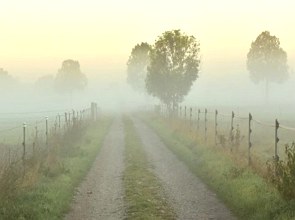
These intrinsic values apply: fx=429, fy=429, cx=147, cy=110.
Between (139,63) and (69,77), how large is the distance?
49.5 meters

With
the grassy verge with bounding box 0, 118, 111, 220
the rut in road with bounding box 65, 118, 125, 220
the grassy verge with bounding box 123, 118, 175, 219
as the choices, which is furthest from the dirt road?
the grassy verge with bounding box 0, 118, 111, 220

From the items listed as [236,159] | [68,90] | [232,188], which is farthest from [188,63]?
[68,90]

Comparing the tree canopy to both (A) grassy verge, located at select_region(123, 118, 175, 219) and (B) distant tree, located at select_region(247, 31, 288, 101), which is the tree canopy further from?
(A) grassy verge, located at select_region(123, 118, 175, 219)

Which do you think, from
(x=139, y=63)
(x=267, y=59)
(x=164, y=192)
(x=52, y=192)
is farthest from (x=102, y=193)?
(x=267, y=59)

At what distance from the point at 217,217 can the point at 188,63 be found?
44643mm

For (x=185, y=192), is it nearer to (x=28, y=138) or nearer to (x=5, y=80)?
(x=28, y=138)

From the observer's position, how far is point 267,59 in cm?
9612

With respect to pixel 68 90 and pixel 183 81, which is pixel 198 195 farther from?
pixel 68 90

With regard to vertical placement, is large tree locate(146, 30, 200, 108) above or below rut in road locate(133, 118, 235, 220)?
above

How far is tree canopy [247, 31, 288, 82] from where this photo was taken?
3730 inches

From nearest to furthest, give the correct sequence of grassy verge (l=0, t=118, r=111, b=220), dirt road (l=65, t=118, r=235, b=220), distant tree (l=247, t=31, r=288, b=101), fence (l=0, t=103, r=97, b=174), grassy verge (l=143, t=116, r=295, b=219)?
1. grassy verge (l=143, t=116, r=295, b=219)
2. grassy verge (l=0, t=118, r=111, b=220)
3. dirt road (l=65, t=118, r=235, b=220)
4. fence (l=0, t=103, r=97, b=174)
5. distant tree (l=247, t=31, r=288, b=101)

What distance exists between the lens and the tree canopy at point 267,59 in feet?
311

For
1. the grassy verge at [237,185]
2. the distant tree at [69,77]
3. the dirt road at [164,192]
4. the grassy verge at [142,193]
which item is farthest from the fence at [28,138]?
the distant tree at [69,77]

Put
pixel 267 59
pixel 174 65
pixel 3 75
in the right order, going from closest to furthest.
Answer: pixel 174 65 → pixel 267 59 → pixel 3 75
